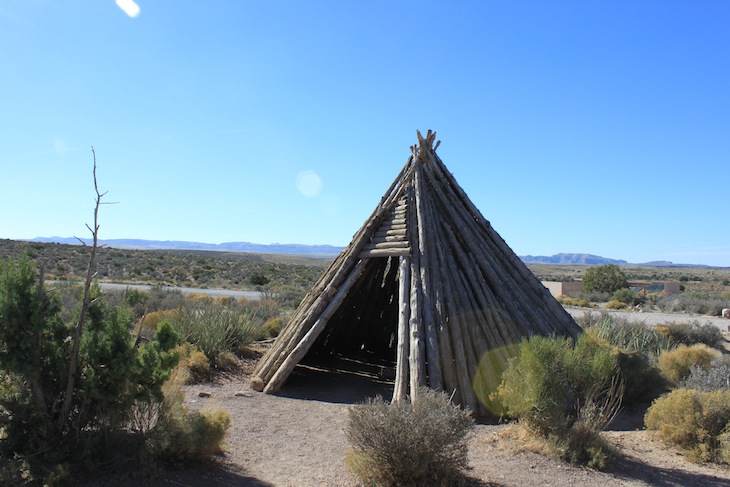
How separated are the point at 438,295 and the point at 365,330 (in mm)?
4682

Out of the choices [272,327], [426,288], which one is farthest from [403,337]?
[272,327]

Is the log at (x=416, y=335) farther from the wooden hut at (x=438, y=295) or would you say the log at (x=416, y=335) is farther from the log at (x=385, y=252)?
the log at (x=385, y=252)

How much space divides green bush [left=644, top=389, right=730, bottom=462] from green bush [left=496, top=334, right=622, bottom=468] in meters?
0.73

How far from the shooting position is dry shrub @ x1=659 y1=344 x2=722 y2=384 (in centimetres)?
791

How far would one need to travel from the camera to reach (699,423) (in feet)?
17.7

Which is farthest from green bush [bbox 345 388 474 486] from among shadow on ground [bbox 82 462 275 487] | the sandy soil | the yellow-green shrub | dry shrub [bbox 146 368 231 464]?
the yellow-green shrub

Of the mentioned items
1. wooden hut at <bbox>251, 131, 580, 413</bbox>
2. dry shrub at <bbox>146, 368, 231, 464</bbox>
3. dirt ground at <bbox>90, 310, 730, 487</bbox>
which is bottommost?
dirt ground at <bbox>90, 310, 730, 487</bbox>

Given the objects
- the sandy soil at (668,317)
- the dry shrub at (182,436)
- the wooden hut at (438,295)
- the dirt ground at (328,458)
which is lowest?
the dirt ground at (328,458)

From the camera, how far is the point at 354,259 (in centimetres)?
820

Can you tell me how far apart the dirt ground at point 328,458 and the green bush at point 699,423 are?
135 mm

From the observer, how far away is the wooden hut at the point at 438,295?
264 inches

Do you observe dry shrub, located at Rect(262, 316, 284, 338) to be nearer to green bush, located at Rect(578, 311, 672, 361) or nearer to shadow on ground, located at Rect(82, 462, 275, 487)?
green bush, located at Rect(578, 311, 672, 361)

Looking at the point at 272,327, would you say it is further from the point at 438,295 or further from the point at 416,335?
the point at 416,335

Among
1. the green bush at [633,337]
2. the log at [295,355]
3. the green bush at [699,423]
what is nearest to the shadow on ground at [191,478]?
the log at [295,355]
